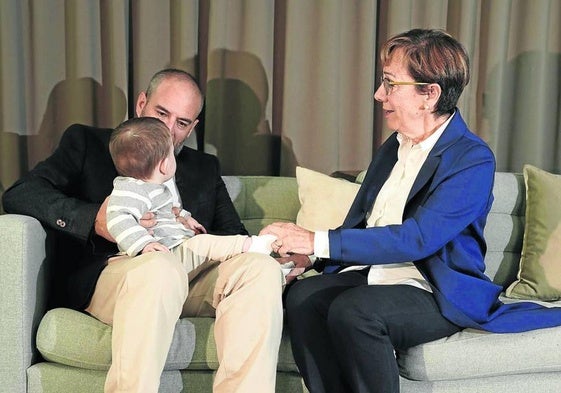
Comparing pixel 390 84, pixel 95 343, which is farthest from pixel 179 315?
pixel 390 84

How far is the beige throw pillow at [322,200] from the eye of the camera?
2.68 metres

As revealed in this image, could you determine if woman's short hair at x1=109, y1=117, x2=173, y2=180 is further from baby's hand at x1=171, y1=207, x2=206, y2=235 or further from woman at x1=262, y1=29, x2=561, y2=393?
woman at x1=262, y1=29, x2=561, y2=393

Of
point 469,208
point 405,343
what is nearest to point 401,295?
point 405,343

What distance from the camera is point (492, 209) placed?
9.01ft

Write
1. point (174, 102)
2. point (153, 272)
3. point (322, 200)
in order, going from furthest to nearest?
point (322, 200) < point (174, 102) < point (153, 272)

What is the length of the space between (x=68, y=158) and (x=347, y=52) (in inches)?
47.6

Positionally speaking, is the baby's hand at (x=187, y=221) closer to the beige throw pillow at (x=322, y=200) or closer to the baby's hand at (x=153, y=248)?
the baby's hand at (x=153, y=248)

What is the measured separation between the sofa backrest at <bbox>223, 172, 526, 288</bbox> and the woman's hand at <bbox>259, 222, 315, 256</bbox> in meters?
0.66

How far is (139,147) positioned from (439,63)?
84 centimetres

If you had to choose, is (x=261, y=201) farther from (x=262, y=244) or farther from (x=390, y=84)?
(x=390, y=84)

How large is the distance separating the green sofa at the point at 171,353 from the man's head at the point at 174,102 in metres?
0.54

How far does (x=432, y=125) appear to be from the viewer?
222 centimetres

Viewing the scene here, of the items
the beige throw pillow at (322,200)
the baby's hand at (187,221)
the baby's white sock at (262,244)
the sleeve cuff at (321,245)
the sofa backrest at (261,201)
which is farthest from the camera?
the sofa backrest at (261,201)

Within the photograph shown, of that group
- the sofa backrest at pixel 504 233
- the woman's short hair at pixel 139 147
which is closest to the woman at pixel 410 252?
the woman's short hair at pixel 139 147
